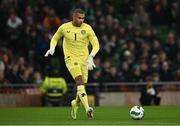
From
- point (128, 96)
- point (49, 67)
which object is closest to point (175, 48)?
point (128, 96)

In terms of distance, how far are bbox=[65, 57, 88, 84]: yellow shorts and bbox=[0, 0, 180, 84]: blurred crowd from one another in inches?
381

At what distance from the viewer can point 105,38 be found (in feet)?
105

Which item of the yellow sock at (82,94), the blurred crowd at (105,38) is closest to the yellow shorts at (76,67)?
the yellow sock at (82,94)

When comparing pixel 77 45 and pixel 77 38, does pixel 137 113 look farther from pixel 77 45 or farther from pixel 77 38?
pixel 77 38

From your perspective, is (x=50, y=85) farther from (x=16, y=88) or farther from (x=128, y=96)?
(x=128, y=96)

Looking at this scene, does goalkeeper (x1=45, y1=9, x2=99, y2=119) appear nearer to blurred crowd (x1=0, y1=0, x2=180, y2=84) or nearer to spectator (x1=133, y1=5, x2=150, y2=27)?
blurred crowd (x1=0, y1=0, x2=180, y2=84)

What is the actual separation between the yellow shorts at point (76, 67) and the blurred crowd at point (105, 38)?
9687 millimetres

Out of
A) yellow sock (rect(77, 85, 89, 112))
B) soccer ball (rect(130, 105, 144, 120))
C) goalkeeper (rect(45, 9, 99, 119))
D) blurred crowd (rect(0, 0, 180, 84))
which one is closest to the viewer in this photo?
soccer ball (rect(130, 105, 144, 120))

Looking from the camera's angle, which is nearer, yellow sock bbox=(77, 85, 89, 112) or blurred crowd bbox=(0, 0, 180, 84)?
yellow sock bbox=(77, 85, 89, 112)

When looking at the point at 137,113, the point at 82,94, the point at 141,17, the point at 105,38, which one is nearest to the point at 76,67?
the point at 82,94

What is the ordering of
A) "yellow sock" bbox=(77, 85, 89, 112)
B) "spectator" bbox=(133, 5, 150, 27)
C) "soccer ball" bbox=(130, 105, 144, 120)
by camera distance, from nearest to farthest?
"soccer ball" bbox=(130, 105, 144, 120) < "yellow sock" bbox=(77, 85, 89, 112) < "spectator" bbox=(133, 5, 150, 27)

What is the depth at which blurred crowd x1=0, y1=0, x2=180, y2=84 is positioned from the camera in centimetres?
3008

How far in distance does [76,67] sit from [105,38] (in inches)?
507

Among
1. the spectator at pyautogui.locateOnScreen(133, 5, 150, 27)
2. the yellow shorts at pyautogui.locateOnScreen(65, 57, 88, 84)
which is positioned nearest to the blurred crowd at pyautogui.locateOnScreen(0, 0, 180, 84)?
the spectator at pyautogui.locateOnScreen(133, 5, 150, 27)
